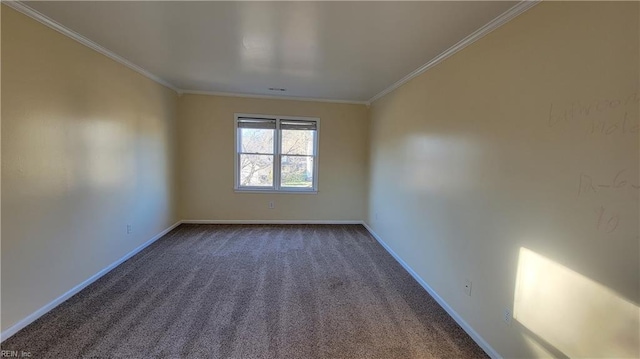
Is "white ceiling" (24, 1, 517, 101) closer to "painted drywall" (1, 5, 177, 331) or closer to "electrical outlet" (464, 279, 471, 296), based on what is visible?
"painted drywall" (1, 5, 177, 331)

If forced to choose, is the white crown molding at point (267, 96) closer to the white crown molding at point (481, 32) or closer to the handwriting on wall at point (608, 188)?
the white crown molding at point (481, 32)

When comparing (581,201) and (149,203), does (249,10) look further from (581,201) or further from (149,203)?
(149,203)

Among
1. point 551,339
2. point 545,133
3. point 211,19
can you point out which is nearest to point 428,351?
point 551,339

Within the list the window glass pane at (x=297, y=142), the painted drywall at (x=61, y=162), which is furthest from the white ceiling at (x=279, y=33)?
the window glass pane at (x=297, y=142)

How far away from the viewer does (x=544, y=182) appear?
5.25 feet

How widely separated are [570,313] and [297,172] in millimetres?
4357

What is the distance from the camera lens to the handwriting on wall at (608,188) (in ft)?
3.98

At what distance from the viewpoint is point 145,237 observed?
393cm

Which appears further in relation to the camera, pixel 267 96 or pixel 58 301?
pixel 267 96

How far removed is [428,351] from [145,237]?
12.5 feet

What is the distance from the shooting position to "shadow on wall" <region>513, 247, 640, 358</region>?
1.23 metres

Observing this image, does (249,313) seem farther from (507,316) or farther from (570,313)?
(570,313)

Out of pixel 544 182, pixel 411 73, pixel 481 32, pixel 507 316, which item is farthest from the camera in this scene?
pixel 411 73

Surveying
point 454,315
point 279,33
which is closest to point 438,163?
point 454,315
